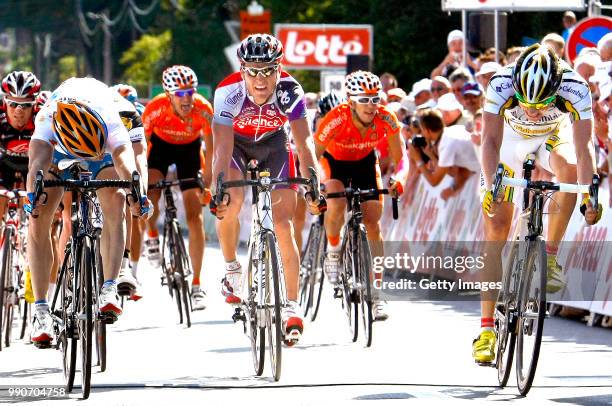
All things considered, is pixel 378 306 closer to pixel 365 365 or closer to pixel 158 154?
pixel 365 365

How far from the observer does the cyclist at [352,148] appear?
1338cm

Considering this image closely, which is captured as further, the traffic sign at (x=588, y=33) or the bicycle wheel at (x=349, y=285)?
the traffic sign at (x=588, y=33)

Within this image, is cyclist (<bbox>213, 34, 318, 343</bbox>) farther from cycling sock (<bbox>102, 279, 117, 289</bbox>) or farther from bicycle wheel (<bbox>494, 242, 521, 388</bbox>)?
bicycle wheel (<bbox>494, 242, 521, 388</bbox>)

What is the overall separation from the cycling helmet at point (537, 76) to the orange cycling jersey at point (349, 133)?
4.15 meters

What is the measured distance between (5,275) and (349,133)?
3.21 m

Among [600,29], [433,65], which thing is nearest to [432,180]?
[600,29]

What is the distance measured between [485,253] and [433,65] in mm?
31656

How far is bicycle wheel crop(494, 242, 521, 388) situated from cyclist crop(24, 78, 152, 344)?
7.52 ft

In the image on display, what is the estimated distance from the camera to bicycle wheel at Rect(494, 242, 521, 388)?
931 cm

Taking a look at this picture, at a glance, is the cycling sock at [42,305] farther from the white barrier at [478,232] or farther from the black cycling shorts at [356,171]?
the white barrier at [478,232]

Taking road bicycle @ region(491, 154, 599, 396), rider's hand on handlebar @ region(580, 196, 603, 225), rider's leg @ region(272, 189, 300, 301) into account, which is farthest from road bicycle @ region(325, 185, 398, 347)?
rider's hand on handlebar @ region(580, 196, 603, 225)

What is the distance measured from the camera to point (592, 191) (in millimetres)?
8953

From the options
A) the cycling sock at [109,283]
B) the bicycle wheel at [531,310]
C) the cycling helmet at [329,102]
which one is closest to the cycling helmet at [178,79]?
the cycling helmet at [329,102]

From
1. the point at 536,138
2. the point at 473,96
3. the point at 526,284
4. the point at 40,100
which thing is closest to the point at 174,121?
the point at 40,100
